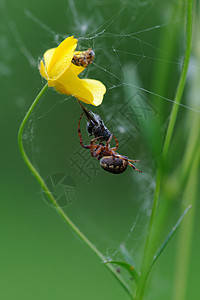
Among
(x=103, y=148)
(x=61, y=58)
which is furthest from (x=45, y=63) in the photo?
(x=103, y=148)

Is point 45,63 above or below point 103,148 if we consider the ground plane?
above

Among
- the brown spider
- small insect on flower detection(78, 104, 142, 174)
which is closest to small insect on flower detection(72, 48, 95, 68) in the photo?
small insect on flower detection(78, 104, 142, 174)

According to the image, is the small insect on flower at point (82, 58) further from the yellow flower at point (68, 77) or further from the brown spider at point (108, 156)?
the brown spider at point (108, 156)

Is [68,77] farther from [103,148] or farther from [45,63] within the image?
[103,148]

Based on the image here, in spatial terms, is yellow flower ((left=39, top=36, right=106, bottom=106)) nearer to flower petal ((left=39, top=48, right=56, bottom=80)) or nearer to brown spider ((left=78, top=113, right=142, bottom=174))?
flower petal ((left=39, top=48, right=56, bottom=80))

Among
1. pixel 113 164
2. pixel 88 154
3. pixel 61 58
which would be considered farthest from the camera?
pixel 88 154

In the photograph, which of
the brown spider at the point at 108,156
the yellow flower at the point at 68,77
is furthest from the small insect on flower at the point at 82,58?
the brown spider at the point at 108,156

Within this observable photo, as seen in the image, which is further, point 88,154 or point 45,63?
point 88,154
